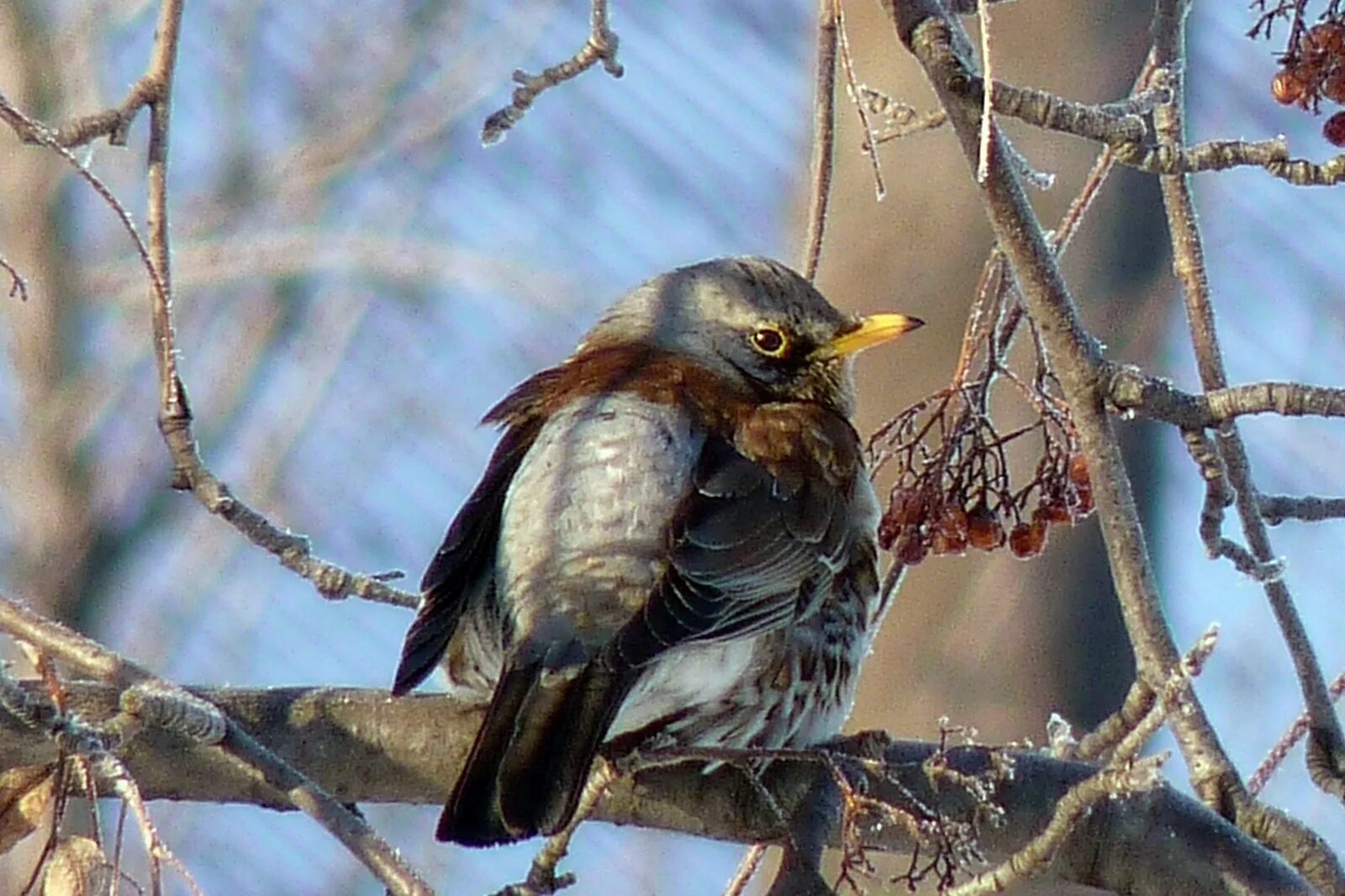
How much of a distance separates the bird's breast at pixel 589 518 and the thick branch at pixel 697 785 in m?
0.20

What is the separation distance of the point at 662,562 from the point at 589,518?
0.44 ft

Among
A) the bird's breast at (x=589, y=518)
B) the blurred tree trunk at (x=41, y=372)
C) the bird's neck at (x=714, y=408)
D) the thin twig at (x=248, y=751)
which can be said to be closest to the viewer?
the thin twig at (x=248, y=751)

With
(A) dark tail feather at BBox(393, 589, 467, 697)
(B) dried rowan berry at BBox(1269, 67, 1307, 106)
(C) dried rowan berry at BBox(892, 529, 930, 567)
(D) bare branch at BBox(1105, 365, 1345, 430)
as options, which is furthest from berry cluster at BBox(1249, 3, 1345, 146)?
(A) dark tail feather at BBox(393, 589, 467, 697)

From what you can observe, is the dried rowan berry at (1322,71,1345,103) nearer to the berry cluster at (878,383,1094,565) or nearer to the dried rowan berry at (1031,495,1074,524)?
the berry cluster at (878,383,1094,565)

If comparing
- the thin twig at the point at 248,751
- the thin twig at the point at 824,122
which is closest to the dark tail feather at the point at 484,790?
the thin twig at the point at 248,751

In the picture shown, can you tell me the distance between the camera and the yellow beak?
3859 millimetres

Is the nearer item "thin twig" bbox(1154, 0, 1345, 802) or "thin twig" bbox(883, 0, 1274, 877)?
"thin twig" bbox(883, 0, 1274, 877)

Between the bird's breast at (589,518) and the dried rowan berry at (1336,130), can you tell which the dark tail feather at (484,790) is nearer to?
the bird's breast at (589,518)

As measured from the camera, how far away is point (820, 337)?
3.91m

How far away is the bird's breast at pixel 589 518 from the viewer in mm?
3057

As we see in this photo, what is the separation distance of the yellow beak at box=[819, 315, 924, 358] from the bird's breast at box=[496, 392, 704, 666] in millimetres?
505

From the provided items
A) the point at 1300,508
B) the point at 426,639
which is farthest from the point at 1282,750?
the point at 426,639

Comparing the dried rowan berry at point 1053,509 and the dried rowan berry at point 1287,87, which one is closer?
the dried rowan berry at point 1287,87

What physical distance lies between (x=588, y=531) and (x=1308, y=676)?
3.56 feet
